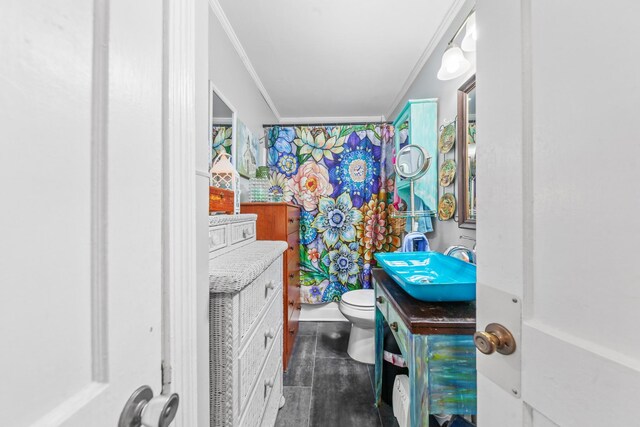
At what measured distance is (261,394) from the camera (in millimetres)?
1073

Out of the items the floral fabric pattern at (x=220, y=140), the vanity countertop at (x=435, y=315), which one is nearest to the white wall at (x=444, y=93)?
the vanity countertop at (x=435, y=315)

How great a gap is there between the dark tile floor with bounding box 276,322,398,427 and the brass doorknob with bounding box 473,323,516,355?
1.38m

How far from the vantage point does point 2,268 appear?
8.7 inches

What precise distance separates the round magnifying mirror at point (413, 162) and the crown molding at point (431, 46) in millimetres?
763

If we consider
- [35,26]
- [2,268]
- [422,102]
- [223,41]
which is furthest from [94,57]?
[422,102]

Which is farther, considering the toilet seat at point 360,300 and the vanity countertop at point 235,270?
the toilet seat at point 360,300

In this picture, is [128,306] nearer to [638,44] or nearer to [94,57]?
[94,57]

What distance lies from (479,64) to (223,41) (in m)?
1.80

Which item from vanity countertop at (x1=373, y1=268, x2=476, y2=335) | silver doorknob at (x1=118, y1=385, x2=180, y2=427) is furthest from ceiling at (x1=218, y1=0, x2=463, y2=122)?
silver doorknob at (x1=118, y1=385, x2=180, y2=427)

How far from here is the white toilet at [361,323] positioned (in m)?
1.95

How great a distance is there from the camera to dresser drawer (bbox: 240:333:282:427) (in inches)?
35.7

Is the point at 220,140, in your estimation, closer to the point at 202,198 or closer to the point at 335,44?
the point at 335,44

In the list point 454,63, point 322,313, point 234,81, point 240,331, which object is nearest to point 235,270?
point 240,331

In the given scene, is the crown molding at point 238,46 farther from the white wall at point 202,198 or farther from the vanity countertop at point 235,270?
the vanity countertop at point 235,270
